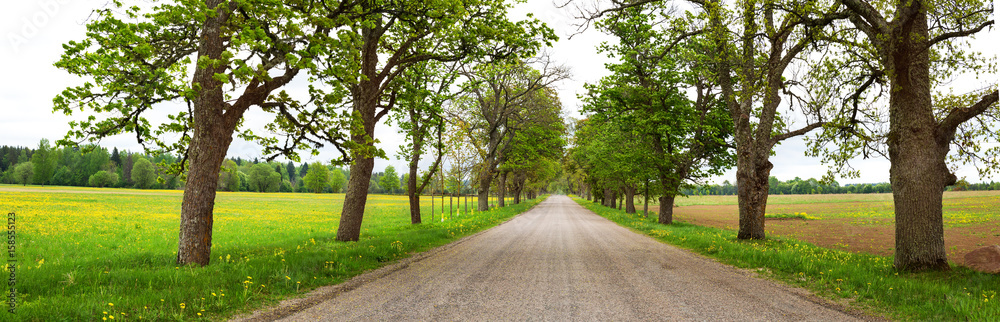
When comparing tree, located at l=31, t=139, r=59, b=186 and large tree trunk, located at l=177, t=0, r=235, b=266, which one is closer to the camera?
large tree trunk, located at l=177, t=0, r=235, b=266

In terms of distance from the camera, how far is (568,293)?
→ 672 centimetres

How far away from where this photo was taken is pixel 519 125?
33594 millimetres

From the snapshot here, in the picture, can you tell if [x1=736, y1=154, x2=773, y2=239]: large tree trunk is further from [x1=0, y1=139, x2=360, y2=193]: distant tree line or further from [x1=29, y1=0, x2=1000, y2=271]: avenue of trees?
[x1=0, y1=139, x2=360, y2=193]: distant tree line

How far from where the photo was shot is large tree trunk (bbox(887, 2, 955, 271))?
26.7 ft

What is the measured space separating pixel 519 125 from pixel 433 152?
12.6m

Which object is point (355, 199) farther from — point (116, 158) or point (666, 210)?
point (116, 158)

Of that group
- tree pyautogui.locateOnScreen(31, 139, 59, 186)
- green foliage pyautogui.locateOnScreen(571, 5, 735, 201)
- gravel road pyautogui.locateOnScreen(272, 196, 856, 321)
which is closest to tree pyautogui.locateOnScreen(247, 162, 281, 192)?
tree pyautogui.locateOnScreen(31, 139, 59, 186)

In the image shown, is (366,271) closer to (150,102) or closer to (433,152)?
(150,102)

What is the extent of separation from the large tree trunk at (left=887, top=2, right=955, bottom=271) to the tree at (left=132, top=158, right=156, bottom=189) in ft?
386

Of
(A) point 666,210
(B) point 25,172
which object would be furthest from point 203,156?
(B) point 25,172

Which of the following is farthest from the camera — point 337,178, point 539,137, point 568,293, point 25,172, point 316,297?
point 337,178

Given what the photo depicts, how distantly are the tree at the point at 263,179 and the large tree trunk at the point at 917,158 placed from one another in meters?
118


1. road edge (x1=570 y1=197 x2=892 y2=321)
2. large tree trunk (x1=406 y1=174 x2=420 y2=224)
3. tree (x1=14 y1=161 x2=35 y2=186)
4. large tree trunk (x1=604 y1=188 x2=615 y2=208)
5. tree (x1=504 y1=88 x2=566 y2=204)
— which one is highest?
tree (x1=504 y1=88 x2=566 y2=204)

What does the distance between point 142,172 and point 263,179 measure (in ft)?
79.2
